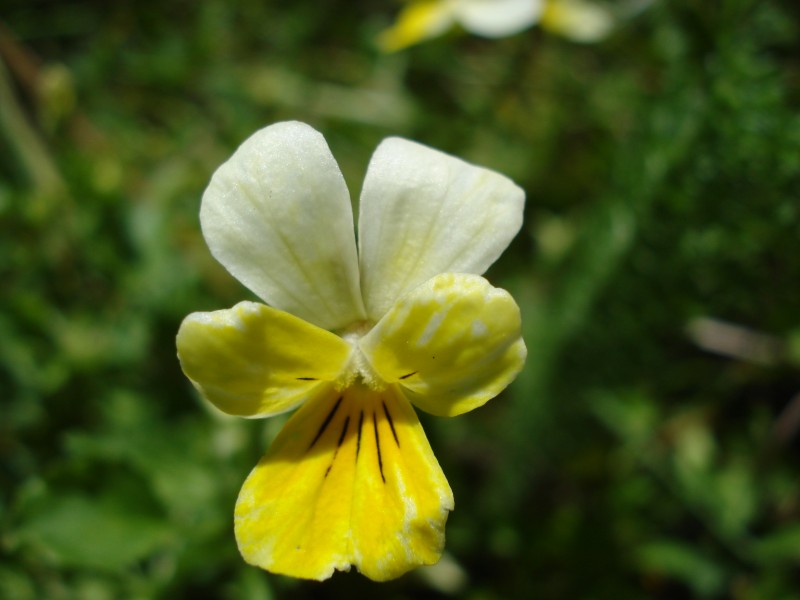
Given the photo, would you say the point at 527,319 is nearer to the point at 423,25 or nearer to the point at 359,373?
the point at 423,25

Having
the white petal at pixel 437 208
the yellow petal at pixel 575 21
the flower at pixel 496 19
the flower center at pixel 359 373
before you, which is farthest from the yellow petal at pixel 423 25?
the flower center at pixel 359 373

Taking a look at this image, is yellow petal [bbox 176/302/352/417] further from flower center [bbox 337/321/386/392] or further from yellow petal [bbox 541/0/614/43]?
yellow petal [bbox 541/0/614/43]

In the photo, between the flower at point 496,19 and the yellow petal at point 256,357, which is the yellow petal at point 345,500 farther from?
the flower at point 496,19

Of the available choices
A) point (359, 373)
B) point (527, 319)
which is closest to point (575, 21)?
point (527, 319)

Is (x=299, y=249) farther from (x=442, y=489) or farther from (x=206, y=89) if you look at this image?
(x=206, y=89)

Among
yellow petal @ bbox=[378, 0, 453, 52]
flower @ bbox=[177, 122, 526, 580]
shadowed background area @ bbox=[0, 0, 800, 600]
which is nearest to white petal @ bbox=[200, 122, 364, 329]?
flower @ bbox=[177, 122, 526, 580]
